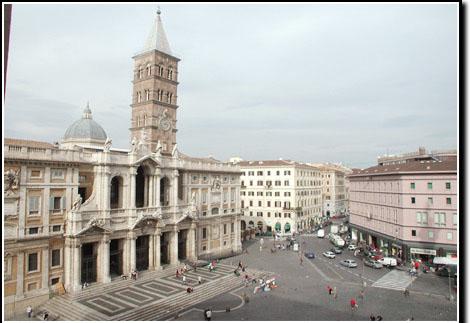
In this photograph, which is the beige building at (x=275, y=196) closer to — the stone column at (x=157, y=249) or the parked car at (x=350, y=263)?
the parked car at (x=350, y=263)

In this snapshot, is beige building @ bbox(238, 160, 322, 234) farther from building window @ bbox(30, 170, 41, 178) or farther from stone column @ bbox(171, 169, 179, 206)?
building window @ bbox(30, 170, 41, 178)

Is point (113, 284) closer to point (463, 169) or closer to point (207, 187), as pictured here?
point (207, 187)

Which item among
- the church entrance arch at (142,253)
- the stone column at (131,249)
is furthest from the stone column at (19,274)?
the church entrance arch at (142,253)

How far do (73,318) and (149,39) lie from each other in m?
37.2

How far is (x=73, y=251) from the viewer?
33.5 meters

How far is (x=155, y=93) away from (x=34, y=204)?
77.1ft

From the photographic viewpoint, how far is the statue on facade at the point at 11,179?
96.9 ft

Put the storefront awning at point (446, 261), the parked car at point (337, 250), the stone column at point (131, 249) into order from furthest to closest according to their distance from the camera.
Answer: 1. the parked car at point (337, 250)
2. the storefront awning at point (446, 261)
3. the stone column at point (131, 249)

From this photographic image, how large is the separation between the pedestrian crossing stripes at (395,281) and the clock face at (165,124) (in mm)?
31915

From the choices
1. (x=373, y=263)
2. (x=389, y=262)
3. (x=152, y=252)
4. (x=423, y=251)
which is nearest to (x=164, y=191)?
(x=152, y=252)

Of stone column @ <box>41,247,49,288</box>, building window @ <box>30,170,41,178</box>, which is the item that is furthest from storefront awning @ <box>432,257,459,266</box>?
building window @ <box>30,170,41,178</box>

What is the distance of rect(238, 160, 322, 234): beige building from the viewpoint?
77375mm

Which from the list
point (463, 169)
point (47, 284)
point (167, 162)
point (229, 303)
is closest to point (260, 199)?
point (167, 162)

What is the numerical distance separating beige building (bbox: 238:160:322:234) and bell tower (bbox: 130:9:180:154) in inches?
1229
